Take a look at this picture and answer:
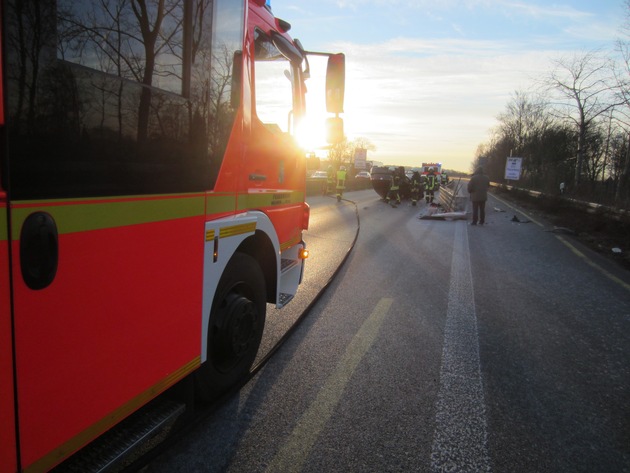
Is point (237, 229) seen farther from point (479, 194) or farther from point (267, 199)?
point (479, 194)

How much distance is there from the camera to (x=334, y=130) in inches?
167

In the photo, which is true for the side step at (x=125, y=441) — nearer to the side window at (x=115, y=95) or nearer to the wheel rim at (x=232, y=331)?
the wheel rim at (x=232, y=331)

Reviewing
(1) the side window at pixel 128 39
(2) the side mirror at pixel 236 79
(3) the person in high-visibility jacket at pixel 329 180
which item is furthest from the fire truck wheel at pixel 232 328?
(3) the person in high-visibility jacket at pixel 329 180

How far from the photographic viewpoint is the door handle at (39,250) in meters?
1.35

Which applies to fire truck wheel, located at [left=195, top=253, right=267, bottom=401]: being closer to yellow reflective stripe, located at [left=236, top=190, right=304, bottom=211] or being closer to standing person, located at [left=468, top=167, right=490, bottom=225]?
yellow reflective stripe, located at [left=236, top=190, right=304, bottom=211]

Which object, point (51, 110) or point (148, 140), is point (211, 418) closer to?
point (148, 140)

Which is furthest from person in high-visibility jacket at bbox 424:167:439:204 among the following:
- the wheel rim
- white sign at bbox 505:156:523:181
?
the wheel rim

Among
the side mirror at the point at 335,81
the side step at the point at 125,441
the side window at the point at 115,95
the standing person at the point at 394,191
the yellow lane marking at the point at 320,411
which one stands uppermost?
the side mirror at the point at 335,81

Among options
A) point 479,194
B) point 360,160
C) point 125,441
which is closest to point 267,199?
point 125,441

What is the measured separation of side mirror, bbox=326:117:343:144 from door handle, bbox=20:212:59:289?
10.3 ft

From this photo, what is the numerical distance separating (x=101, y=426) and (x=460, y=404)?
229cm

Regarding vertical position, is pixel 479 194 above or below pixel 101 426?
above

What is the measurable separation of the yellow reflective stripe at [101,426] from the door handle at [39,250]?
610 mm

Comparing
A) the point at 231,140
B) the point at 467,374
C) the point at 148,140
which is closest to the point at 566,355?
the point at 467,374
